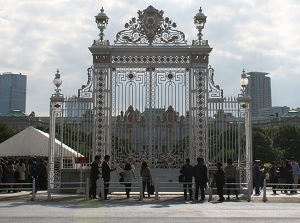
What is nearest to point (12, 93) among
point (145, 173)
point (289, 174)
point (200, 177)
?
point (289, 174)

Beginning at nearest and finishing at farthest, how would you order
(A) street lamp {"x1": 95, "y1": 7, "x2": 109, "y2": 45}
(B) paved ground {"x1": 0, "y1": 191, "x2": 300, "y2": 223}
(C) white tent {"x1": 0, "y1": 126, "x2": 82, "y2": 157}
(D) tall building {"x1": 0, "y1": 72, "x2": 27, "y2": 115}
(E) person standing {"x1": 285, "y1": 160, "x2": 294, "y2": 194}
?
(B) paved ground {"x1": 0, "y1": 191, "x2": 300, "y2": 223} < (A) street lamp {"x1": 95, "y1": 7, "x2": 109, "y2": 45} < (E) person standing {"x1": 285, "y1": 160, "x2": 294, "y2": 194} < (C) white tent {"x1": 0, "y1": 126, "x2": 82, "y2": 157} < (D) tall building {"x1": 0, "y1": 72, "x2": 27, "y2": 115}

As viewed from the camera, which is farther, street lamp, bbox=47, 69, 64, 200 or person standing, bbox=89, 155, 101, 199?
street lamp, bbox=47, 69, 64, 200

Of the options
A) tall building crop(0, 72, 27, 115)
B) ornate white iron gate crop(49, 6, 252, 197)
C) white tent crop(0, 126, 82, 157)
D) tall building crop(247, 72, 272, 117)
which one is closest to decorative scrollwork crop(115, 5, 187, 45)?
ornate white iron gate crop(49, 6, 252, 197)

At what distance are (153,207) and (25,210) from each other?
12.1ft

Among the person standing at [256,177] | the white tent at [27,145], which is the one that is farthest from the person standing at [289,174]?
the white tent at [27,145]

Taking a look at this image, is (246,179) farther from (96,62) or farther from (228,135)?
(96,62)

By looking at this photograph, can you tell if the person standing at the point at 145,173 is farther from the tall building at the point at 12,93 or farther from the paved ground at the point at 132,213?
the tall building at the point at 12,93

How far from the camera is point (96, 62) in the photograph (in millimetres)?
20719

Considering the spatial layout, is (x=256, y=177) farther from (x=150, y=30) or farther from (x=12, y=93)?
(x=12, y=93)

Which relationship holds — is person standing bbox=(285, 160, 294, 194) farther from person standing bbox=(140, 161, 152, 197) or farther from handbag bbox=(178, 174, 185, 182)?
person standing bbox=(140, 161, 152, 197)

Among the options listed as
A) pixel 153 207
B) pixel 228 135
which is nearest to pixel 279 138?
pixel 228 135

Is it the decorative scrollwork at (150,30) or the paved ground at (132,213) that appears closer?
the paved ground at (132,213)

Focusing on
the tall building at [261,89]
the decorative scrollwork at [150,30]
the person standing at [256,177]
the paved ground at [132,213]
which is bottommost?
the paved ground at [132,213]

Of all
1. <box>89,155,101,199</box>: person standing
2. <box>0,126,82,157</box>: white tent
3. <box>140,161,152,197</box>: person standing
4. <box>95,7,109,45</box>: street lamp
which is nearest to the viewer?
<box>89,155,101,199</box>: person standing
